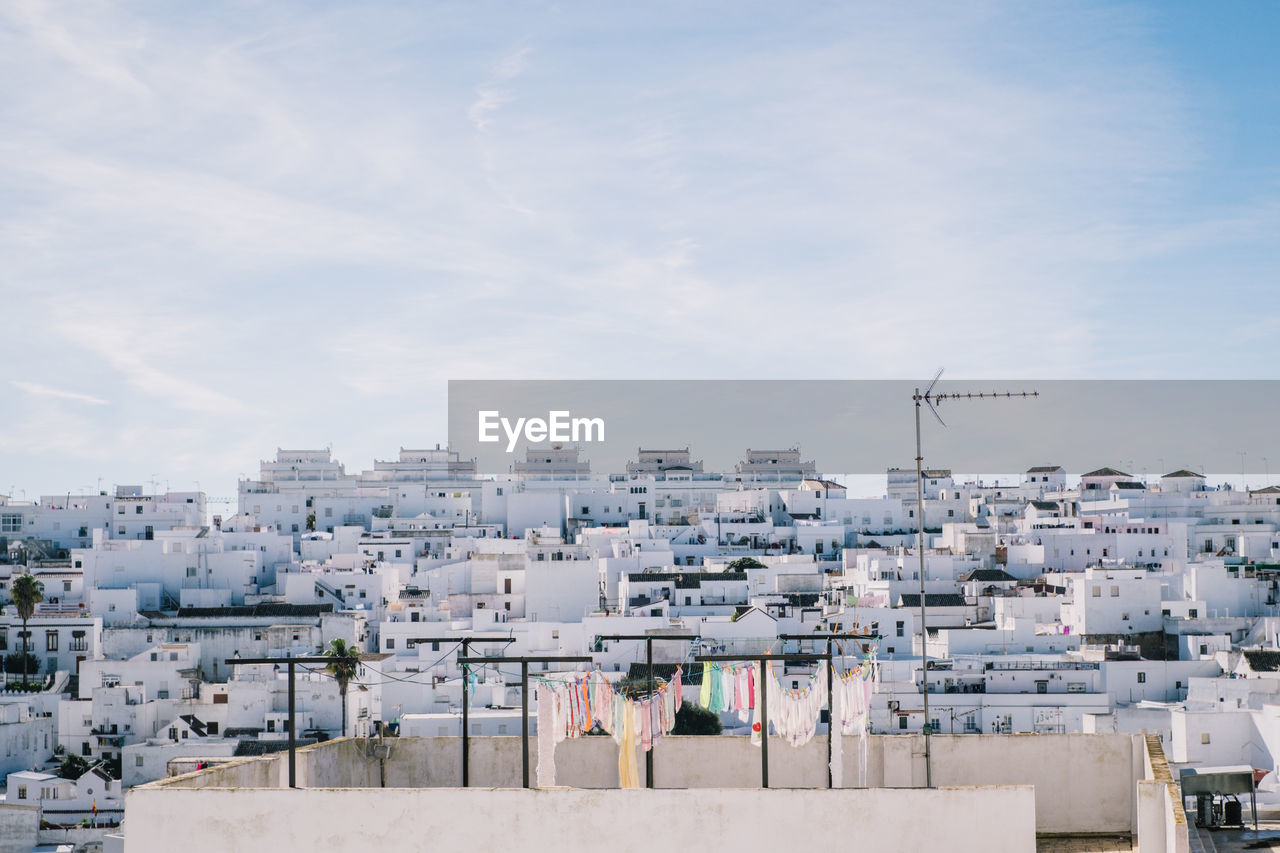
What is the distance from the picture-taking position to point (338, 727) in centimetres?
3347

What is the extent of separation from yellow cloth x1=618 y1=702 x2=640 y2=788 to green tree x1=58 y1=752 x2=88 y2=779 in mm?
24238

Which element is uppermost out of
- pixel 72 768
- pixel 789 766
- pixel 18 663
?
pixel 789 766

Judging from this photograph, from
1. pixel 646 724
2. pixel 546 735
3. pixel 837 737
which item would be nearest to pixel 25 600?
pixel 546 735

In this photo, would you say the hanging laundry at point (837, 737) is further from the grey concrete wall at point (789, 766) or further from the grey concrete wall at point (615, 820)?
the grey concrete wall at point (615, 820)

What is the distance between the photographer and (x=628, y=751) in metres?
9.40

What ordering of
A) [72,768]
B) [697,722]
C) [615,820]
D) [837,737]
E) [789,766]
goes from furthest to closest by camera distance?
[72,768] < [697,722] < [789,766] < [837,737] < [615,820]

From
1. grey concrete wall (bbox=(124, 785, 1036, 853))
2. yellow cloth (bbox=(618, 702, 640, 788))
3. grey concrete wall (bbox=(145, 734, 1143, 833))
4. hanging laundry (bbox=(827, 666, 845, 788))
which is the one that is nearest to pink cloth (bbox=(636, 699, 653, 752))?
yellow cloth (bbox=(618, 702, 640, 788))

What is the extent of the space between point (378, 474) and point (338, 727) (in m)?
37.0

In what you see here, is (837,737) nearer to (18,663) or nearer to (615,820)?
(615,820)

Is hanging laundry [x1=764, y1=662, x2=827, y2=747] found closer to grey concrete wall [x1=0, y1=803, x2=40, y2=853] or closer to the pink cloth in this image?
the pink cloth

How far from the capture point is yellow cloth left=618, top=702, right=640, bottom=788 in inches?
366

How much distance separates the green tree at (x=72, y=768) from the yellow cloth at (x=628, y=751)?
24.2m

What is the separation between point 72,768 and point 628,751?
82.3ft

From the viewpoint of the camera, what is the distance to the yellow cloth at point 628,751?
366 inches
